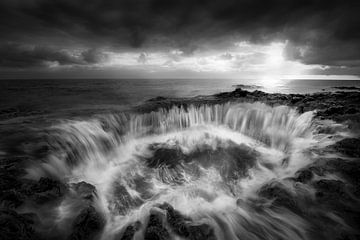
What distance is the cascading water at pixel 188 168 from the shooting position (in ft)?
15.0

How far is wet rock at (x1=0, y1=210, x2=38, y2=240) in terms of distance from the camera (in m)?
2.95

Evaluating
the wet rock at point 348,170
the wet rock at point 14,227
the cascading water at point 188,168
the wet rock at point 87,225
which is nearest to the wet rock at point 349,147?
the wet rock at point 348,170

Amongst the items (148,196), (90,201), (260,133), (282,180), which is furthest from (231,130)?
(90,201)

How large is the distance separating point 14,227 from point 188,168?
19.6 feet

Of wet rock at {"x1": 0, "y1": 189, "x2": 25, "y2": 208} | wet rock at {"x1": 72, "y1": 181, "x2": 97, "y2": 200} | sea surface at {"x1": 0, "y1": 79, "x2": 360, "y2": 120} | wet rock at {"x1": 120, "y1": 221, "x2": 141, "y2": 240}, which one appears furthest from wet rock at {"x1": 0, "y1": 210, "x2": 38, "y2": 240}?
sea surface at {"x1": 0, "y1": 79, "x2": 360, "y2": 120}

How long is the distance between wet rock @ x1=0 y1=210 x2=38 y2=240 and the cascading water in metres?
0.61

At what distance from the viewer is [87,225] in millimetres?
4051

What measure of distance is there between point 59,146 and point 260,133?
11.7 m

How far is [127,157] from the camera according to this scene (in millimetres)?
9078

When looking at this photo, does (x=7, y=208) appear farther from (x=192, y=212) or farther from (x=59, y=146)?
A: (x=192, y=212)

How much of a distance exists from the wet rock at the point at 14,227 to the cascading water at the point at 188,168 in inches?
23.8

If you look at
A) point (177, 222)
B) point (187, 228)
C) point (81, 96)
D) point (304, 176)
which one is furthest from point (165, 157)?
point (81, 96)

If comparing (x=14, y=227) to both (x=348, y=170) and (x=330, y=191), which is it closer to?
(x=330, y=191)

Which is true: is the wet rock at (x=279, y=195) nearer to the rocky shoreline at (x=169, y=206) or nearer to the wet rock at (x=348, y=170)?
the rocky shoreline at (x=169, y=206)
